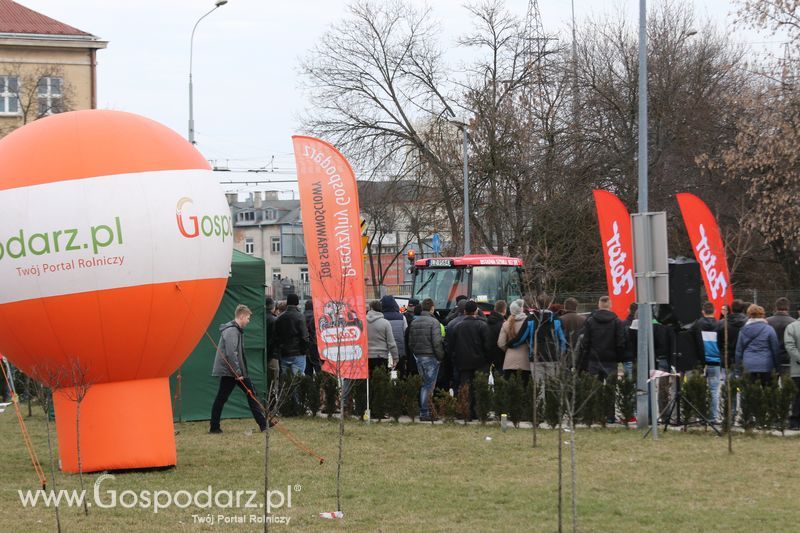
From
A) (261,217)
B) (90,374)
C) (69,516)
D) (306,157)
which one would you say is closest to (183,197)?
(90,374)

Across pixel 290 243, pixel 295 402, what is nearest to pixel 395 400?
pixel 295 402

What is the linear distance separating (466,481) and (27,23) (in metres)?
51.8

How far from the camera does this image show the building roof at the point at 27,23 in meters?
56.6

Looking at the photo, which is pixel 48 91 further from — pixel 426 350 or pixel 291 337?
pixel 426 350

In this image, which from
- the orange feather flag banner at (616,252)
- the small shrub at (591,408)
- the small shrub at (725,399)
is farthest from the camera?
the orange feather flag banner at (616,252)

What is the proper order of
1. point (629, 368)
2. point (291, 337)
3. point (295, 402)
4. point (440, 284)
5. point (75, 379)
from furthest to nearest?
1. point (440, 284)
2. point (291, 337)
3. point (295, 402)
4. point (629, 368)
5. point (75, 379)

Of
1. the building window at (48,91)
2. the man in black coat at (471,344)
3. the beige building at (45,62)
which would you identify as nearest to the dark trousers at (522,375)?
the man in black coat at (471,344)

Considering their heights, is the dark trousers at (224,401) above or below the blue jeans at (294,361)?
below

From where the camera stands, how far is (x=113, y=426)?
12.5 meters

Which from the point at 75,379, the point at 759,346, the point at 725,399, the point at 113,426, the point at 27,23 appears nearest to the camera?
the point at 75,379

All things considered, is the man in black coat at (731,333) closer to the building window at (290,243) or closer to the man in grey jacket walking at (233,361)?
the man in grey jacket walking at (233,361)

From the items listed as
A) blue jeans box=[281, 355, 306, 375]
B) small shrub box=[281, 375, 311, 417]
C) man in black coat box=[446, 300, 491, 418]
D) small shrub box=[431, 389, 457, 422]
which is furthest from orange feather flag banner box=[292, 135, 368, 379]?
blue jeans box=[281, 355, 306, 375]

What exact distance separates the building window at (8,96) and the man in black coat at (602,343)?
4504cm

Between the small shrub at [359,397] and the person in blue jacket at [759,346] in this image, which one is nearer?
the person in blue jacket at [759,346]
